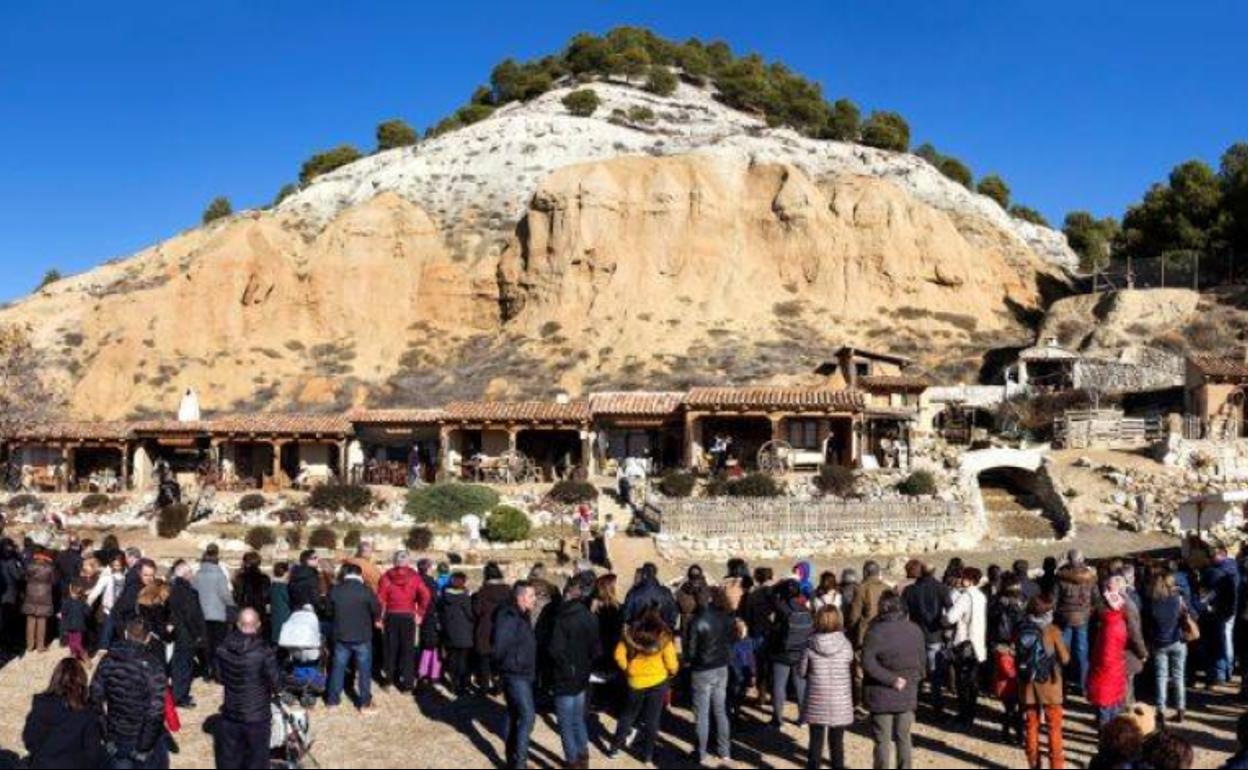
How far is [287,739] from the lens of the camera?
891 centimetres

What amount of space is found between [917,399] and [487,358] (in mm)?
22478

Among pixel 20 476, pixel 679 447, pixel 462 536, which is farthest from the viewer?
pixel 20 476

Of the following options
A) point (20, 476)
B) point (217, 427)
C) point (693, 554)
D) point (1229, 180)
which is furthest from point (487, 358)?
point (1229, 180)

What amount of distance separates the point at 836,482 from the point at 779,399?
4345 mm

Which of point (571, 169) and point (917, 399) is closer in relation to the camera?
point (917, 399)

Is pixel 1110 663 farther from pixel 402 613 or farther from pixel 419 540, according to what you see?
pixel 419 540

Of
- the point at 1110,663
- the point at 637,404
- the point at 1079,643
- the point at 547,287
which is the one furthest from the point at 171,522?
the point at 547,287

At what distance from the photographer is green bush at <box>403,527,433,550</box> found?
28.2m

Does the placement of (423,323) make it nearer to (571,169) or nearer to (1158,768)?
(571,169)

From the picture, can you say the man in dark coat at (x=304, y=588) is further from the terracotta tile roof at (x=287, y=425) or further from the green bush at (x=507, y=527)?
the terracotta tile roof at (x=287, y=425)

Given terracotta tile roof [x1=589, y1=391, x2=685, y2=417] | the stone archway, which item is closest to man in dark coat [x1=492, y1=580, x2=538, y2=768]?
the stone archway

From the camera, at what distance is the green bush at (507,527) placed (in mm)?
28891

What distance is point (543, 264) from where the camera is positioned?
57875 millimetres

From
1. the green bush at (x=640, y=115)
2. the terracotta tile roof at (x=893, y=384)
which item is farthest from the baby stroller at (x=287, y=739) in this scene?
the green bush at (x=640, y=115)
